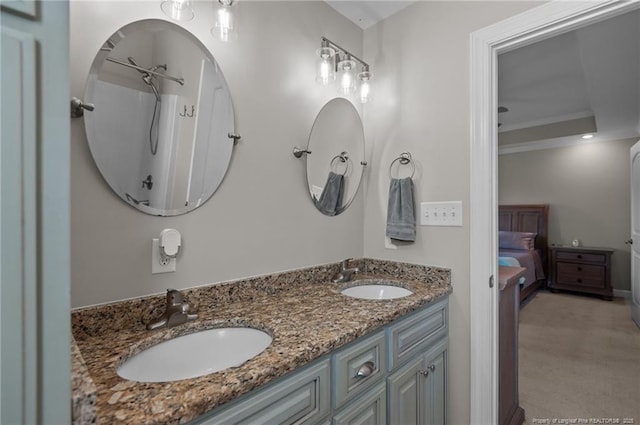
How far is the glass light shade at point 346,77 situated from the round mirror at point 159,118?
27.8 inches

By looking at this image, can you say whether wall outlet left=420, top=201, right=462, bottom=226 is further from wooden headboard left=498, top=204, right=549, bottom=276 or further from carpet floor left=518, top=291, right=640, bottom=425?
wooden headboard left=498, top=204, right=549, bottom=276

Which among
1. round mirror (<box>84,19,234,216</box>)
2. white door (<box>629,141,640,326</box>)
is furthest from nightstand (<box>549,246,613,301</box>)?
round mirror (<box>84,19,234,216</box>)

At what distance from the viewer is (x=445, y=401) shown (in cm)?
150

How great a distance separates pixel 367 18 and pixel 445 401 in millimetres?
2185

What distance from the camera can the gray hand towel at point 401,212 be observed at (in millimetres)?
1653

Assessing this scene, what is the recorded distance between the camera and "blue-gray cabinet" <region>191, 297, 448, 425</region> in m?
0.73

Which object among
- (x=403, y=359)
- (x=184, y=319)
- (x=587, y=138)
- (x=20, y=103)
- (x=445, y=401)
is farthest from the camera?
(x=587, y=138)

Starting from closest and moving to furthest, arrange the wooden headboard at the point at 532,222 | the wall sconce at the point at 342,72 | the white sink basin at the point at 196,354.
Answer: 1. the white sink basin at the point at 196,354
2. the wall sconce at the point at 342,72
3. the wooden headboard at the point at 532,222

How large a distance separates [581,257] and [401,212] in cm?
423

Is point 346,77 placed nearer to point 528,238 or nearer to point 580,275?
point 528,238

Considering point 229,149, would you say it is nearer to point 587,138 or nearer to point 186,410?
point 186,410

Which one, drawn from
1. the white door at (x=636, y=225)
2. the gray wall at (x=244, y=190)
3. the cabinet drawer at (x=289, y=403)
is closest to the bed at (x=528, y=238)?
the white door at (x=636, y=225)

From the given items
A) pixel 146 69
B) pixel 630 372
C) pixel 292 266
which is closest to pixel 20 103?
pixel 146 69

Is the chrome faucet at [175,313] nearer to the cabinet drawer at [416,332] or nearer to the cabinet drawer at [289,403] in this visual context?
the cabinet drawer at [289,403]
